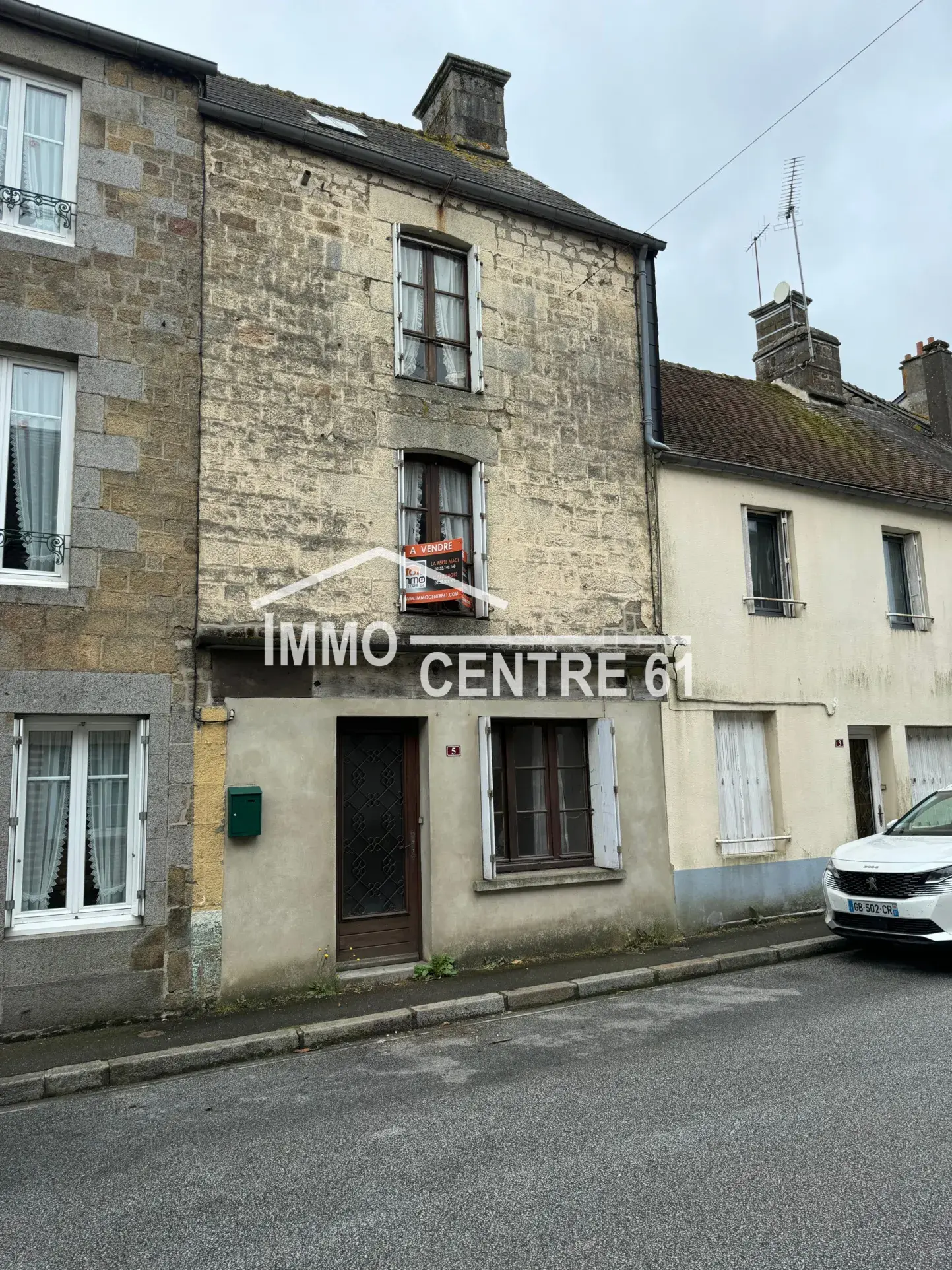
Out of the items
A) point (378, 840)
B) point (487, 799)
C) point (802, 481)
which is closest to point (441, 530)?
point (487, 799)

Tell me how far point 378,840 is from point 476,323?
5518mm

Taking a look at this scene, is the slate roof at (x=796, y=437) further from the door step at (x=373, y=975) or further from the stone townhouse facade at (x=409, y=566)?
the door step at (x=373, y=975)

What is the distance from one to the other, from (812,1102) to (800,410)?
41.7ft

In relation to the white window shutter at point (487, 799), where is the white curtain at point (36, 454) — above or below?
above

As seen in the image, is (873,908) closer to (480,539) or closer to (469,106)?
(480,539)

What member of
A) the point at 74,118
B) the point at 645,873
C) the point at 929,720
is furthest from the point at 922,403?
the point at 74,118

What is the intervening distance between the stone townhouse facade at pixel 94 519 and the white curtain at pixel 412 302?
217cm

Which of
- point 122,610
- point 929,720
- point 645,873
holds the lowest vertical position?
point 645,873

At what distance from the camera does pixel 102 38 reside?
8.04 m

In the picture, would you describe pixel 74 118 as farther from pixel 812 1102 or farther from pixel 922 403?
pixel 922 403

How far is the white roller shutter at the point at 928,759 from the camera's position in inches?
494

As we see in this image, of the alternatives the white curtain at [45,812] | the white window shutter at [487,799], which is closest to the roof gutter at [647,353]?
the white window shutter at [487,799]

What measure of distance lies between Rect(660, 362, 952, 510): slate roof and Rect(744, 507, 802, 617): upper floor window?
64cm

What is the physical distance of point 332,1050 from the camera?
6.66 meters
